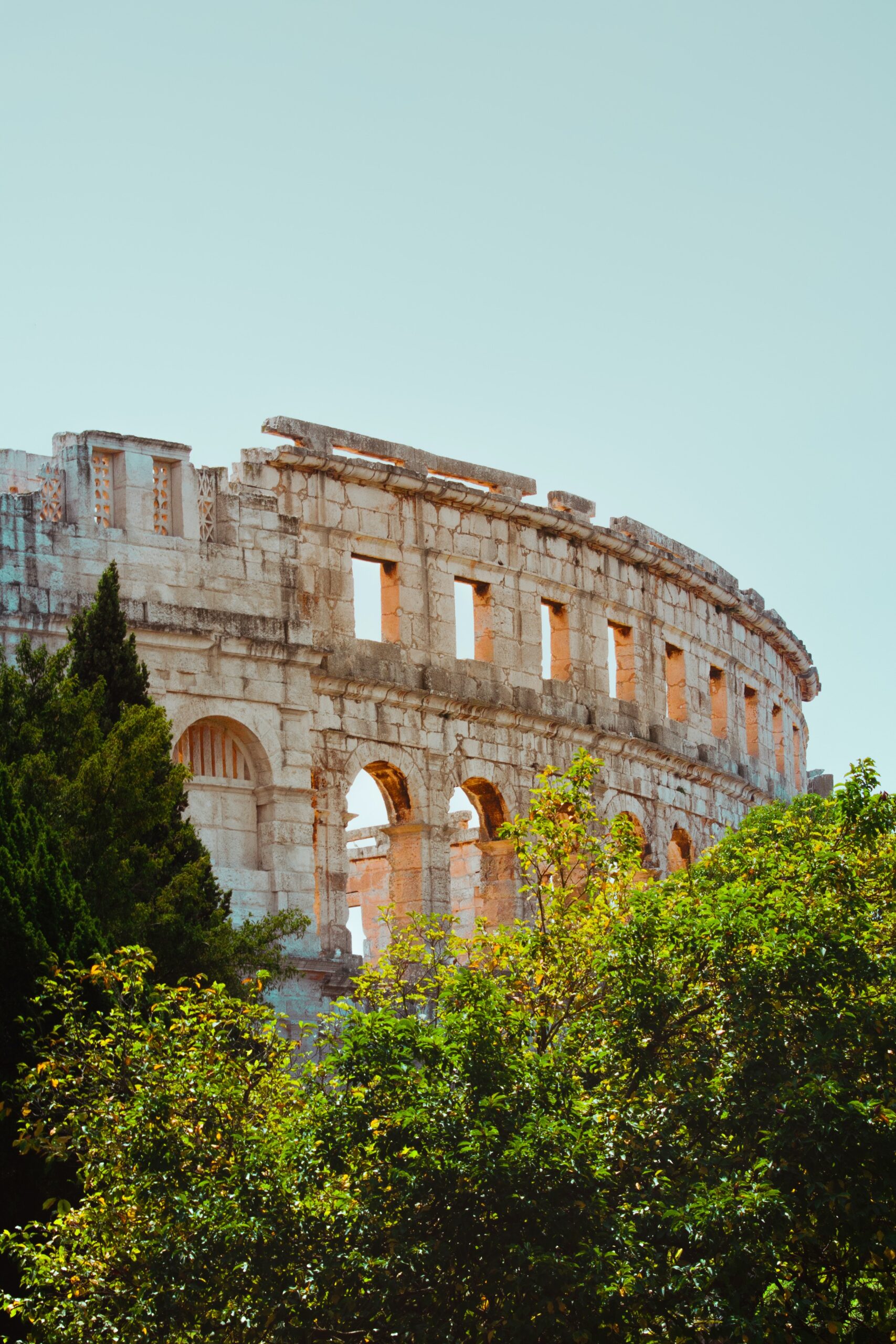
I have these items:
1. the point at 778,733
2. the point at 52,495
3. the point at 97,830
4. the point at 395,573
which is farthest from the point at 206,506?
the point at 778,733

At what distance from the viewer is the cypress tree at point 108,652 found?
21.5 meters

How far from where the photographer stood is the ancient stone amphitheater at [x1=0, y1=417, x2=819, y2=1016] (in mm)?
25578

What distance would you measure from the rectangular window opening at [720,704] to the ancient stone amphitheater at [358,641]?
3.34 ft

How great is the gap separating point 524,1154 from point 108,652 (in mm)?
9876

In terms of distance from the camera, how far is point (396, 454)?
1148 inches

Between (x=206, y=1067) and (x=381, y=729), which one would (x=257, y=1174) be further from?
(x=381, y=729)

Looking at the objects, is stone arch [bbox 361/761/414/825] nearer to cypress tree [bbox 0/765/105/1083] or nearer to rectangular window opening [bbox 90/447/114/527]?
rectangular window opening [bbox 90/447/114/527]

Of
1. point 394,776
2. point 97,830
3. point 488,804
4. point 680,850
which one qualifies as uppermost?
point 394,776

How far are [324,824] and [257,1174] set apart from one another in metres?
14.0

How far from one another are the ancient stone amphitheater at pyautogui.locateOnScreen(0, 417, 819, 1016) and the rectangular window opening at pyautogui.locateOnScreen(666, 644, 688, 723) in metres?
0.03

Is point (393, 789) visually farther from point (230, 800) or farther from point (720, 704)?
point (720, 704)

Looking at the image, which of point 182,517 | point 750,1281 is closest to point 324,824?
point 182,517

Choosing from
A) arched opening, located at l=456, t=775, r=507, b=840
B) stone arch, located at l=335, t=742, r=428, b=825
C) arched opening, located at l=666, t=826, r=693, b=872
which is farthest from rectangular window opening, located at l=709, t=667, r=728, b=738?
stone arch, located at l=335, t=742, r=428, b=825

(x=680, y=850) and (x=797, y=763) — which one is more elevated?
(x=797, y=763)
